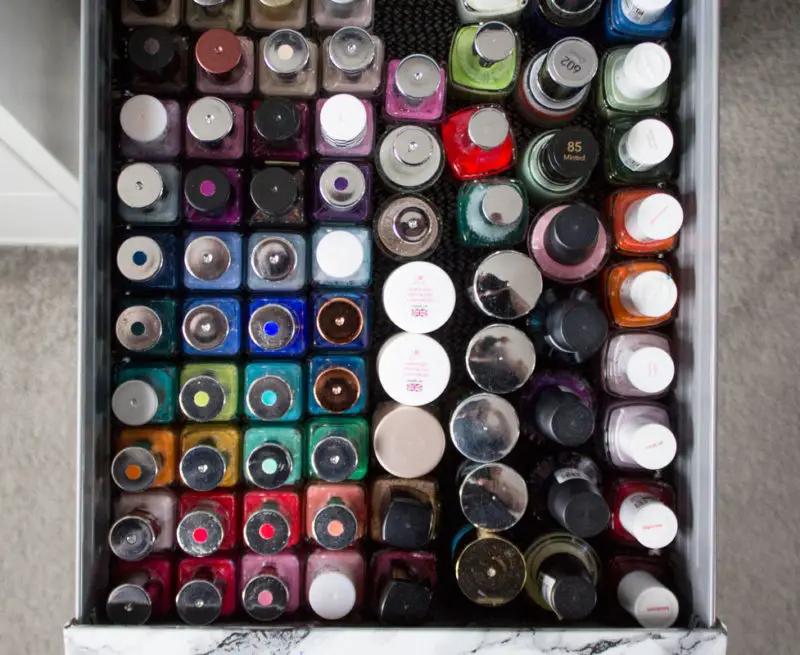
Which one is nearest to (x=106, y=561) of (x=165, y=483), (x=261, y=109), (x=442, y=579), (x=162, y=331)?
(x=165, y=483)

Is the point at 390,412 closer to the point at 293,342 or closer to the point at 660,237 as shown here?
the point at 293,342

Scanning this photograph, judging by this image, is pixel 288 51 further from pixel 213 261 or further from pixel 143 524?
pixel 143 524

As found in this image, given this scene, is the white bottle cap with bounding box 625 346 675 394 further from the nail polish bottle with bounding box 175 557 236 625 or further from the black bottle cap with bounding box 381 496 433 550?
the nail polish bottle with bounding box 175 557 236 625

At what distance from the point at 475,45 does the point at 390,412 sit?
0.38 metres

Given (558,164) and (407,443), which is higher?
(558,164)

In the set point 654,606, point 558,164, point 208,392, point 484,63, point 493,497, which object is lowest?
point 654,606

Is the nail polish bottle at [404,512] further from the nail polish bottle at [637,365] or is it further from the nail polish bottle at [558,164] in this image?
the nail polish bottle at [558,164]

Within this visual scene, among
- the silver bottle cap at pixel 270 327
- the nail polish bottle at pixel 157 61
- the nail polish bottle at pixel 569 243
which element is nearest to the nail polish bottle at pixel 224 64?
the nail polish bottle at pixel 157 61

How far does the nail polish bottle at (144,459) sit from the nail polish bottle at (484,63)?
18.6 inches

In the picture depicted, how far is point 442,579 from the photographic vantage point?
2.46 ft

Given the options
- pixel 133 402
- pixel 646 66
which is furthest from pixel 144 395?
pixel 646 66

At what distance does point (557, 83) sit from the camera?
27.0 inches

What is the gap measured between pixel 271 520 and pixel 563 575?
282 mm

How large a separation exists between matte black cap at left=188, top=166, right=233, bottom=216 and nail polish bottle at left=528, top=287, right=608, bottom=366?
0.34m
